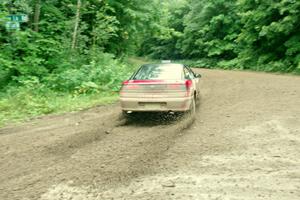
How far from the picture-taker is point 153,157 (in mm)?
5859

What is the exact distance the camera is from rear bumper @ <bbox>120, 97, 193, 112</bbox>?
817 cm

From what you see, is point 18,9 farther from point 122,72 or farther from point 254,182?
point 254,182

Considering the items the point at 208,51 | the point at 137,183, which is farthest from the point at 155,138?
the point at 208,51

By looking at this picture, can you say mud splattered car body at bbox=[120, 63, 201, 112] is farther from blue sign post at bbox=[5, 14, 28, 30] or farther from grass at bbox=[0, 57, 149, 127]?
blue sign post at bbox=[5, 14, 28, 30]

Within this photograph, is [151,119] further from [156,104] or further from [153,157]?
[153,157]

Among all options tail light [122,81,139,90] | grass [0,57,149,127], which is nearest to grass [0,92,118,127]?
grass [0,57,149,127]

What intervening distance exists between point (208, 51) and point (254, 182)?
37.7 m

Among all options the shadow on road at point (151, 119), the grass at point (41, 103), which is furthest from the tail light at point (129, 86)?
the grass at point (41, 103)

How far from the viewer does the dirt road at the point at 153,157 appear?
4.52 m

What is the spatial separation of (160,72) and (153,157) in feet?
12.2

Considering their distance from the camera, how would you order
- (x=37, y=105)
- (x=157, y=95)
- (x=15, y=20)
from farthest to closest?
(x=15, y=20)
(x=37, y=105)
(x=157, y=95)

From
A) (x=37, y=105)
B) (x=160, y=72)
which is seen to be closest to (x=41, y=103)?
(x=37, y=105)

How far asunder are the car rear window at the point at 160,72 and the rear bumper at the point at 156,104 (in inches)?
32.2

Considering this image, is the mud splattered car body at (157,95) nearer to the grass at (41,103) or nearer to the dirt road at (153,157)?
the dirt road at (153,157)
